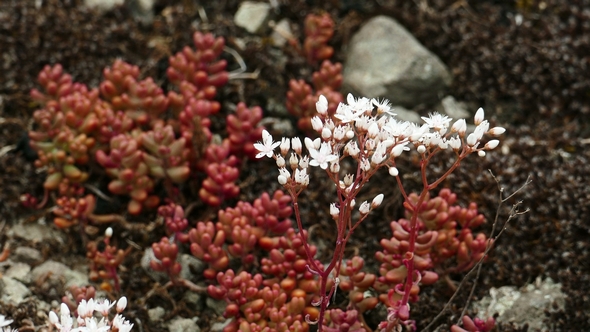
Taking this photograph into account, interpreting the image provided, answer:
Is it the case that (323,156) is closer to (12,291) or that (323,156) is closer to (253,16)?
(12,291)

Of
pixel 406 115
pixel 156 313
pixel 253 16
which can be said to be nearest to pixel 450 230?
pixel 406 115

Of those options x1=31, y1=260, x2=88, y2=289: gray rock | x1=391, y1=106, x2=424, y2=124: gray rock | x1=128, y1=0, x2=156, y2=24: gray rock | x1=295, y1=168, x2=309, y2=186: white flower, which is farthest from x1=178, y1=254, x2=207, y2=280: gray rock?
x1=128, y1=0, x2=156, y2=24: gray rock

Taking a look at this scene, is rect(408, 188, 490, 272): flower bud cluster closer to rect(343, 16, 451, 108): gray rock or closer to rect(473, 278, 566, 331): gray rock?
rect(473, 278, 566, 331): gray rock

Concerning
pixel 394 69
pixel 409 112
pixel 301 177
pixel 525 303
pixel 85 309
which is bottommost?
pixel 525 303

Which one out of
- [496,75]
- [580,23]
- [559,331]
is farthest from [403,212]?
[580,23]

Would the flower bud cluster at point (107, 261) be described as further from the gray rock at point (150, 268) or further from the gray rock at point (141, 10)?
the gray rock at point (141, 10)

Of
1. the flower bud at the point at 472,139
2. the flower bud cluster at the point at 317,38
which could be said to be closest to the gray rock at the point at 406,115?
the flower bud cluster at the point at 317,38

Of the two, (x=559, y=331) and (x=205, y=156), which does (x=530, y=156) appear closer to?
(x=559, y=331)
